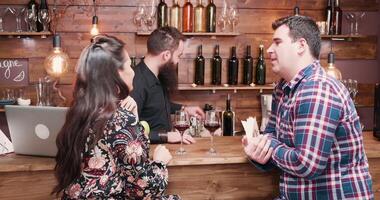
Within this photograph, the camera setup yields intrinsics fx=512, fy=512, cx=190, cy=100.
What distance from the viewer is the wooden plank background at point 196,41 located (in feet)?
14.0

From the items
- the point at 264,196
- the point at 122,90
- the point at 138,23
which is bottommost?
Answer: the point at 264,196

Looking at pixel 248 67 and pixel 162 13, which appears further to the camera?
pixel 248 67

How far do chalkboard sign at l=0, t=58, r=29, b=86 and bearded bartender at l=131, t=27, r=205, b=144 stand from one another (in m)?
1.34

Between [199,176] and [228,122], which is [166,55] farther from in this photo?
[199,176]

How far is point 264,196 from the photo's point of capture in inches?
93.1

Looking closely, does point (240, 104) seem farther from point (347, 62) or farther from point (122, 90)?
point (122, 90)

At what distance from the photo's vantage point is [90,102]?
1796 mm

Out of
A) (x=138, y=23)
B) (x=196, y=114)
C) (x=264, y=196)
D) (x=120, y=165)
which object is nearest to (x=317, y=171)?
(x=264, y=196)

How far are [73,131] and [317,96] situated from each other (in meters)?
0.89

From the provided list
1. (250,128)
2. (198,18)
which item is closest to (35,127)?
(250,128)

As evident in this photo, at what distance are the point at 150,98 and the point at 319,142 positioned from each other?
1.62 meters

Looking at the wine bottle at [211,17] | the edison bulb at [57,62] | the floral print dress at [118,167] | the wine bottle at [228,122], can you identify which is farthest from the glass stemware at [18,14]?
the floral print dress at [118,167]

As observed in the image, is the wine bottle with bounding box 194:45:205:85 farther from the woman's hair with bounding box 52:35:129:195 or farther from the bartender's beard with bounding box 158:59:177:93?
the woman's hair with bounding box 52:35:129:195

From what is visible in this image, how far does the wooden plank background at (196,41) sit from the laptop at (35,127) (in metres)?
2.13
